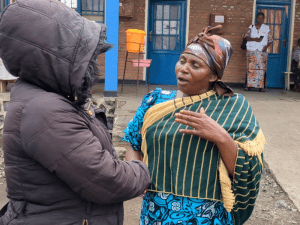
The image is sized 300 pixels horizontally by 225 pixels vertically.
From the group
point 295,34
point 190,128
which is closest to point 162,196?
point 190,128

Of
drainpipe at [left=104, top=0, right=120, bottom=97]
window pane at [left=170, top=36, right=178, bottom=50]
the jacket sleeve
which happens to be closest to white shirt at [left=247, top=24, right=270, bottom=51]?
window pane at [left=170, top=36, right=178, bottom=50]

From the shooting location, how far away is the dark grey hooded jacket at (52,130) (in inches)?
44.6

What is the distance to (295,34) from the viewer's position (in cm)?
1013

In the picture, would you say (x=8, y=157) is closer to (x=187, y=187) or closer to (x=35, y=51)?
(x=35, y=51)

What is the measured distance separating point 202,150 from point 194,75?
0.40 m

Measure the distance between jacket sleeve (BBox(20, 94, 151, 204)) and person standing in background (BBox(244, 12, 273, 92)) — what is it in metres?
8.93

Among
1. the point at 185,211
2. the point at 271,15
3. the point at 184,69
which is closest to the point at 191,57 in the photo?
the point at 184,69

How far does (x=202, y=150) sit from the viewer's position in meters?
1.75

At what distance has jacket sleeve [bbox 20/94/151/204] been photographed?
1.12m

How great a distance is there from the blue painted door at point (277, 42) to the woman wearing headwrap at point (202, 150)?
9.11 m

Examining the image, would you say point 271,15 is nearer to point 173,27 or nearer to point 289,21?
point 289,21

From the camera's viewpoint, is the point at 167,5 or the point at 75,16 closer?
the point at 75,16

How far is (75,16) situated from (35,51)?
0.62ft

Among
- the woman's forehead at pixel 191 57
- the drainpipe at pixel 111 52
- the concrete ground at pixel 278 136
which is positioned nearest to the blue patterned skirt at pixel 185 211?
the woman's forehead at pixel 191 57
